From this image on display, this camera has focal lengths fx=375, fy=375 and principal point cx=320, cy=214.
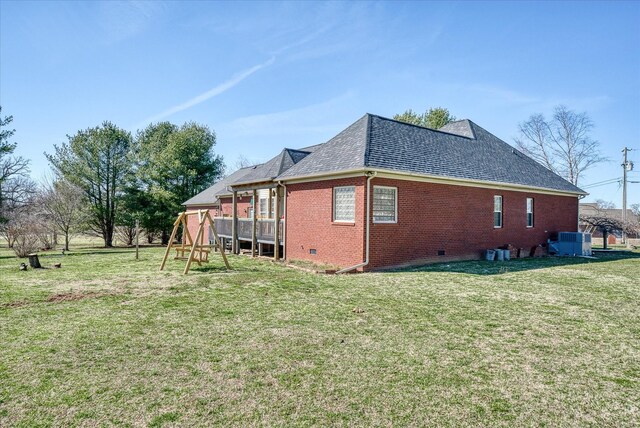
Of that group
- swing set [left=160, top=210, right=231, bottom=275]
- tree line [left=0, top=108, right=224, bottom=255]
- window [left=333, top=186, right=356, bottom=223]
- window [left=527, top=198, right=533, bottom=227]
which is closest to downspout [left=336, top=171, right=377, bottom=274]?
window [left=333, top=186, right=356, bottom=223]

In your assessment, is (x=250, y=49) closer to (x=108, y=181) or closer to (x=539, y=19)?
(x=539, y=19)

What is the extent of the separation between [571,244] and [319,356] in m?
19.3

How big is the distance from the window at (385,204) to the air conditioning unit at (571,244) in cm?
1172

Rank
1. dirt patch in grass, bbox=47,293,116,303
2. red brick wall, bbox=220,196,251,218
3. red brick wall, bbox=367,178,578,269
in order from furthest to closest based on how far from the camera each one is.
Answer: red brick wall, bbox=220,196,251,218, red brick wall, bbox=367,178,578,269, dirt patch in grass, bbox=47,293,116,303

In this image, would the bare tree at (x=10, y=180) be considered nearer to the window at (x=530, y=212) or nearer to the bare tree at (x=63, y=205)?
the bare tree at (x=63, y=205)

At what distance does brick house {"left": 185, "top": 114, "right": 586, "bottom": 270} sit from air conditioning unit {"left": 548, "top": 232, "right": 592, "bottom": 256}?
2.21 feet

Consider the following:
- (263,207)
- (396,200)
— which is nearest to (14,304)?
(396,200)

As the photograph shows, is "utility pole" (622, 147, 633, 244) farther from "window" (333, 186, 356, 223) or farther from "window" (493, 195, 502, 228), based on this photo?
"window" (333, 186, 356, 223)

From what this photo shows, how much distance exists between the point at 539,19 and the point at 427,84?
513 cm

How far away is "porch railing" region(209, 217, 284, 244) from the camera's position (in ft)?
53.8

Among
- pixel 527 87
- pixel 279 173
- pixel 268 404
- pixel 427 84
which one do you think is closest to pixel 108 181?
pixel 279 173

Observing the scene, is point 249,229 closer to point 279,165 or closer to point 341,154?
point 279,165

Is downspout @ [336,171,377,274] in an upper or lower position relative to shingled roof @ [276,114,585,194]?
lower

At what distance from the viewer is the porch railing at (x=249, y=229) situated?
645 inches
